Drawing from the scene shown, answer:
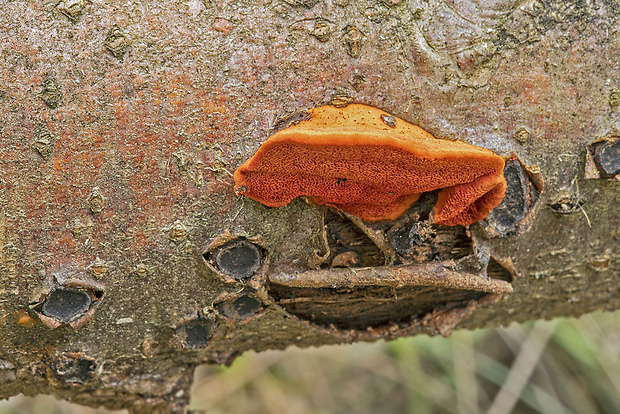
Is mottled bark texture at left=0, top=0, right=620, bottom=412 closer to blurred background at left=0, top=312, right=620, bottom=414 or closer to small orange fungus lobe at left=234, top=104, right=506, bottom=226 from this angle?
small orange fungus lobe at left=234, top=104, right=506, bottom=226

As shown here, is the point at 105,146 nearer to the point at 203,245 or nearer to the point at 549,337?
the point at 203,245

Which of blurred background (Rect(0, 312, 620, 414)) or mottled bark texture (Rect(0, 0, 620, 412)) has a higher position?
mottled bark texture (Rect(0, 0, 620, 412))

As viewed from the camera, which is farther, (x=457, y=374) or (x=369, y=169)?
(x=457, y=374)

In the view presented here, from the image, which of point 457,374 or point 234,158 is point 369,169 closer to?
point 234,158

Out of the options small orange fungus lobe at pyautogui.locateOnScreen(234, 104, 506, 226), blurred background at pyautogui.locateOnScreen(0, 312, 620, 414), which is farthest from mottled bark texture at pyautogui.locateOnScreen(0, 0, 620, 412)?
blurred background at pyautogui.locateOnScreen(0, 312, 620, 414)

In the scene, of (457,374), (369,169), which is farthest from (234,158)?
(457,374)

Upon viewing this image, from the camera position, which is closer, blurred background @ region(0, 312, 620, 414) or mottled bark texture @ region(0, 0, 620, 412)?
mottled bark texture @ region(0, 0, 620, 412)
